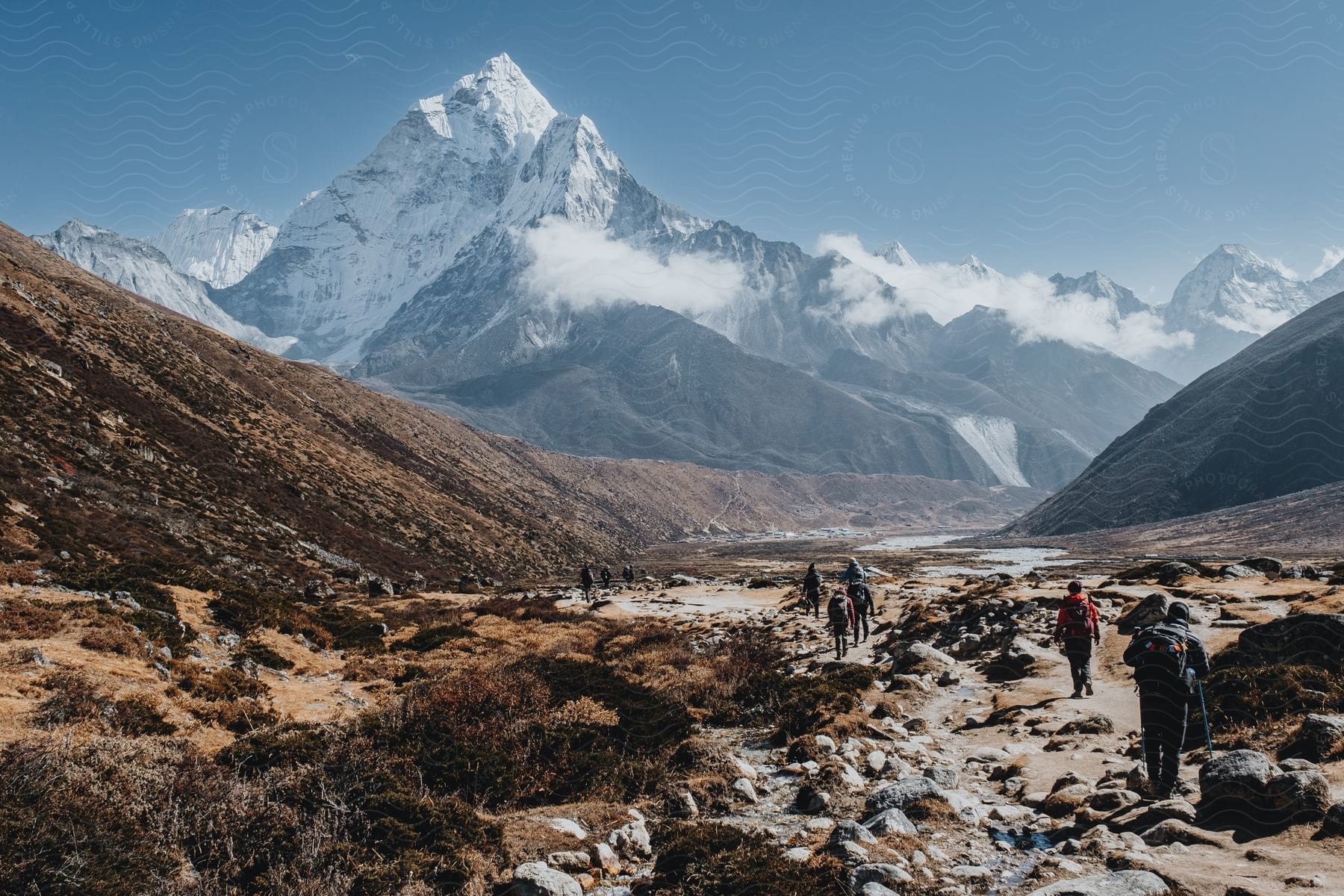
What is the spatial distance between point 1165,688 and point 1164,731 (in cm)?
68

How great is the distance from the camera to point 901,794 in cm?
971

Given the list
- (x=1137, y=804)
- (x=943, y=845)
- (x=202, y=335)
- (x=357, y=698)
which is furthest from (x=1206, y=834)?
(x=202, y=335)

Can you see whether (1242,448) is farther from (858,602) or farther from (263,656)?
(263,656)

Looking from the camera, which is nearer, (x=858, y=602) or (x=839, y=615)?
(x=839, y=615)

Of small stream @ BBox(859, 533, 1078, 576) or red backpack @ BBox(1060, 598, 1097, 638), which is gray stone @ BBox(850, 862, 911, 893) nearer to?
red backpack @ BBox(1060, 598, 1097, 638)

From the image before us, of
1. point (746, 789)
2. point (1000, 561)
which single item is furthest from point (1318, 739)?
point (1000, 561)

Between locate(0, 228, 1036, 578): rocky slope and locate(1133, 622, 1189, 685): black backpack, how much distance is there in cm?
2928

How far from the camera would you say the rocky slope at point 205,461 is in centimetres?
3328

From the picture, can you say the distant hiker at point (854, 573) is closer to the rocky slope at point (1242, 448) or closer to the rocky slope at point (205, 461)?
the rocky slope at point (205, 461)

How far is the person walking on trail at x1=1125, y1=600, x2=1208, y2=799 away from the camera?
951 cm

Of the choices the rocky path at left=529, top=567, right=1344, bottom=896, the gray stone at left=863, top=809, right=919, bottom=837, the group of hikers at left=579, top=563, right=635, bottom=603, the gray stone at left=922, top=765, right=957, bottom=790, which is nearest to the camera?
the rocky path at left=529, top=567, right=1344, bottom=896

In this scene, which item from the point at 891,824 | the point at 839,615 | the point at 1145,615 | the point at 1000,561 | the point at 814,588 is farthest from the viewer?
the point at 1000,561

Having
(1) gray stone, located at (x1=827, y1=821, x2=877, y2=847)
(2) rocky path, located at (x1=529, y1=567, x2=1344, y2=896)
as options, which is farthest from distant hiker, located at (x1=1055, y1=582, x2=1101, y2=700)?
(1) gray stone, located at (x1=827, y1=821, x2=877, y2=847)

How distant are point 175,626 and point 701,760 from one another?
532 inches
